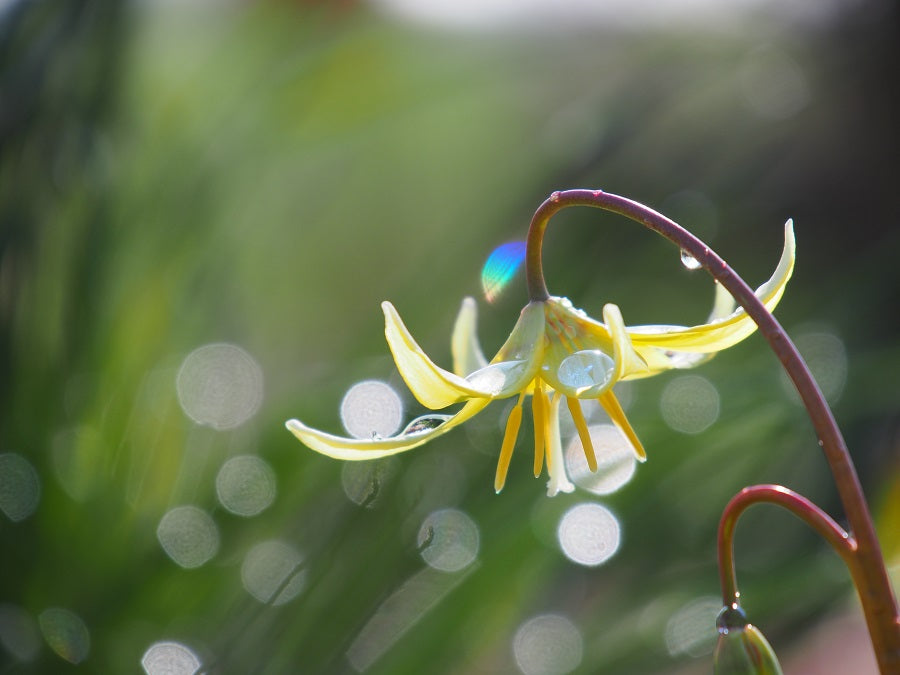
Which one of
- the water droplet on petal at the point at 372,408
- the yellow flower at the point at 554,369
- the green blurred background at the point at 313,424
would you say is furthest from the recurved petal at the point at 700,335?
the water droplet on petal at the point at 372,408

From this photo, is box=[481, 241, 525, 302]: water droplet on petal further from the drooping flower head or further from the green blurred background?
the drooping flower head

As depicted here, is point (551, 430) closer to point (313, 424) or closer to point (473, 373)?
point (473, 373)

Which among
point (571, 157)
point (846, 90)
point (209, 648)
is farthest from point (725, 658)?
point (846, 90)

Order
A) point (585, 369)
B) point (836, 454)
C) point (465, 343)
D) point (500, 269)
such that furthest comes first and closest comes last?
1. point (500, 269)
2. point (465, 343)
3. point (585, 369)
4. point (836, 454)

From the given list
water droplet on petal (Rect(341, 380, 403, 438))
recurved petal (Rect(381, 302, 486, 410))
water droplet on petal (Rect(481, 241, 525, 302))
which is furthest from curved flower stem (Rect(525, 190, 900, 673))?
water droplet on petal (Rect(341, 380, 403, 438))

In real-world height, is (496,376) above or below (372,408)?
above

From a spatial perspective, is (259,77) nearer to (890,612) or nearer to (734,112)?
(734,112)

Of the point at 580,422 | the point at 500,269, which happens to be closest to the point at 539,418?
the point at 580,422
